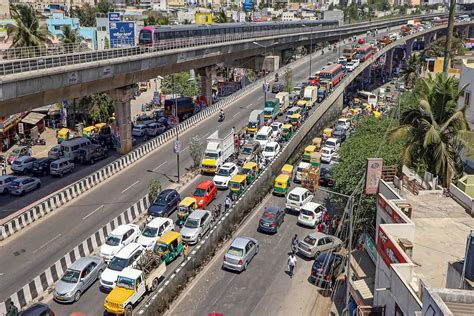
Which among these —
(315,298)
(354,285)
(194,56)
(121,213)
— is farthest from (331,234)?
(194,56)

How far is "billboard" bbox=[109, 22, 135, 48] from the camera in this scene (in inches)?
2005

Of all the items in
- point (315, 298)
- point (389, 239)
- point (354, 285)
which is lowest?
point (315, 298)

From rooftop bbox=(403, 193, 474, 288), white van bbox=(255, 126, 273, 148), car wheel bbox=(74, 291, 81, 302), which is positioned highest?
rooftop bbox=(403, 193, 474, 288)

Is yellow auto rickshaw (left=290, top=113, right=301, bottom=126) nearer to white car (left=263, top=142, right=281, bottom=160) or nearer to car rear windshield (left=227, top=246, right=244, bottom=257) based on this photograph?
white car (left=263, top=142, right=281, bottom=160)

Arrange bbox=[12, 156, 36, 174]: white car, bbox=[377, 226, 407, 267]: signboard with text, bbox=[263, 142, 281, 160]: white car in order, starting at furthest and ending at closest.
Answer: bbox=[263, 142, 281, 160]: white car
bbox=[12, 156, 36, 174]: white car
bbox=[377, 226, 407, 267]: signboard with text

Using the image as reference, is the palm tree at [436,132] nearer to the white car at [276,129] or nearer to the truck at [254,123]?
the white car at [276,129]

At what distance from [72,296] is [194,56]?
4261cm

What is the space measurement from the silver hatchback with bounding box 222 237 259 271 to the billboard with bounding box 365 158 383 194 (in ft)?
26.1

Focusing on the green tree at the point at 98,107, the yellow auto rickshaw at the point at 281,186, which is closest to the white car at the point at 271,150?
the yellow auto rickshaw at the point at 281,186

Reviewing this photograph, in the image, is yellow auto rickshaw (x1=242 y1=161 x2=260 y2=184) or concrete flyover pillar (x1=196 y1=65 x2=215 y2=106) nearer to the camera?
yellow auto rickshaw (x1=242 y1=161 x2=260 y2=184)

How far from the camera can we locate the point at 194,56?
62.6 metres

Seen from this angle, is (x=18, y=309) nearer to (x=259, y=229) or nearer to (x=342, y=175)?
(x=259, y=229)

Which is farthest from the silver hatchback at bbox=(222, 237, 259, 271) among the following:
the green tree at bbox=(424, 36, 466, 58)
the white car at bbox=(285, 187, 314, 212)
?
the green tree at bbox=(424, 36, 466, 58)

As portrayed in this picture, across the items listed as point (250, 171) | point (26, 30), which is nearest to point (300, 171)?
point (250, 171)
